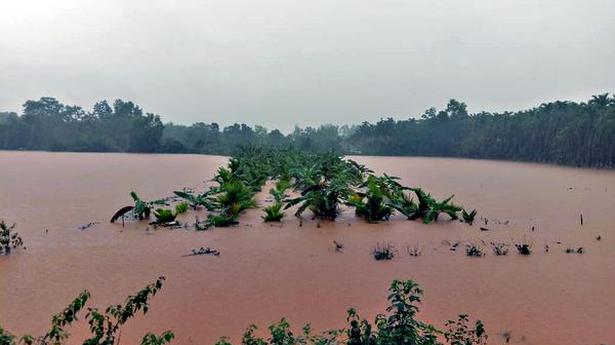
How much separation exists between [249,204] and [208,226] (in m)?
2.46

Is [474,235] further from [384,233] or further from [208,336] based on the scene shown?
[208,336]

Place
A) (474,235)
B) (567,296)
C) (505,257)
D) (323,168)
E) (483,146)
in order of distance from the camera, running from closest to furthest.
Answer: (567,296) < (505,257) < (474,235) < (323,168) < (483,146)

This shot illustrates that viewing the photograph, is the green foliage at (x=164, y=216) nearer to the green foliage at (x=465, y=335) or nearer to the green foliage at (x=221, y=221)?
the green foliage at (x=221, y=221)

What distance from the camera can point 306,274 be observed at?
595 centimetres

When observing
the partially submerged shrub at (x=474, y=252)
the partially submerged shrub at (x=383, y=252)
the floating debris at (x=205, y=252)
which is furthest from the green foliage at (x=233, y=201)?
the partially submerged shrub at (x=474, y=252)

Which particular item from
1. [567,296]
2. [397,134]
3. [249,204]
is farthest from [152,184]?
[397,134]

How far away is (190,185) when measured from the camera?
18578 mm

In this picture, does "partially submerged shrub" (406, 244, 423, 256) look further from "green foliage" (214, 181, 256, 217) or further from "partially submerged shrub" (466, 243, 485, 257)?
"green foliage" (214, 181, 256, 217)

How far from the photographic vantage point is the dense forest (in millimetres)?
36875

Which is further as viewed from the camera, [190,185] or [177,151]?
[177,151]

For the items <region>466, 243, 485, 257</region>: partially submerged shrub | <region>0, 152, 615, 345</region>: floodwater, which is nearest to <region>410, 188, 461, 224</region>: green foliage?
<region>0, 152, 615, 345</region>: floodwater

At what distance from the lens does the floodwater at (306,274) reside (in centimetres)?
440

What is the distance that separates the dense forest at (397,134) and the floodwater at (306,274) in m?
30.3

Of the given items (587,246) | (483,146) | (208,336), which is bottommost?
(208,336)
